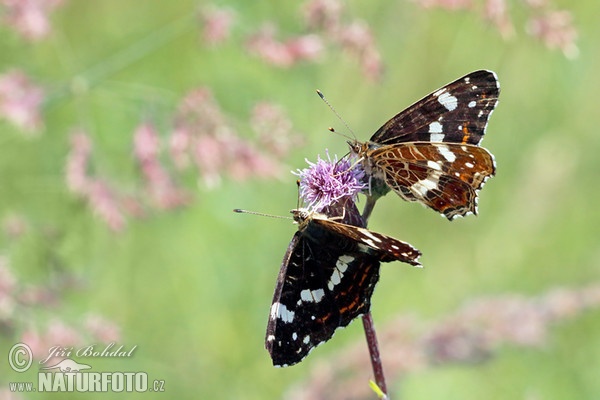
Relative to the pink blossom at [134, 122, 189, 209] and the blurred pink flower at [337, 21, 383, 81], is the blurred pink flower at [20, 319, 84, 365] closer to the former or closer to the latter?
the pink blossom at [134, 122, 189, 209]

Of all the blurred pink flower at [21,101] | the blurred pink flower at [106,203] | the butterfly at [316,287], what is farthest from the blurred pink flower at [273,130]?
the butterfly at [316,287]

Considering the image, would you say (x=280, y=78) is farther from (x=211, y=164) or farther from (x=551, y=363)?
(x=551, y=363)

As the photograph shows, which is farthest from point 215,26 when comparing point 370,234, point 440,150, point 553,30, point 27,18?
point 370,234

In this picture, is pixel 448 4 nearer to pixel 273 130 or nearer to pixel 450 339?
pixel 273 130

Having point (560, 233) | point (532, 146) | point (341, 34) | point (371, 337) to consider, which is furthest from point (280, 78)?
point (371, 337)

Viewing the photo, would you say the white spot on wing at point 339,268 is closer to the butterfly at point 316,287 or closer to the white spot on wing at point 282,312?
the butterfly at point 316,287

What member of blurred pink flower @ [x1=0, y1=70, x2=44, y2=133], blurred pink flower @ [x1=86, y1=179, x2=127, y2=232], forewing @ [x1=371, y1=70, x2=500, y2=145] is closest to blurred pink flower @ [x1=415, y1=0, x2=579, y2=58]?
forewing @ [x1=371, y1=70, x2=500, y2=145]
